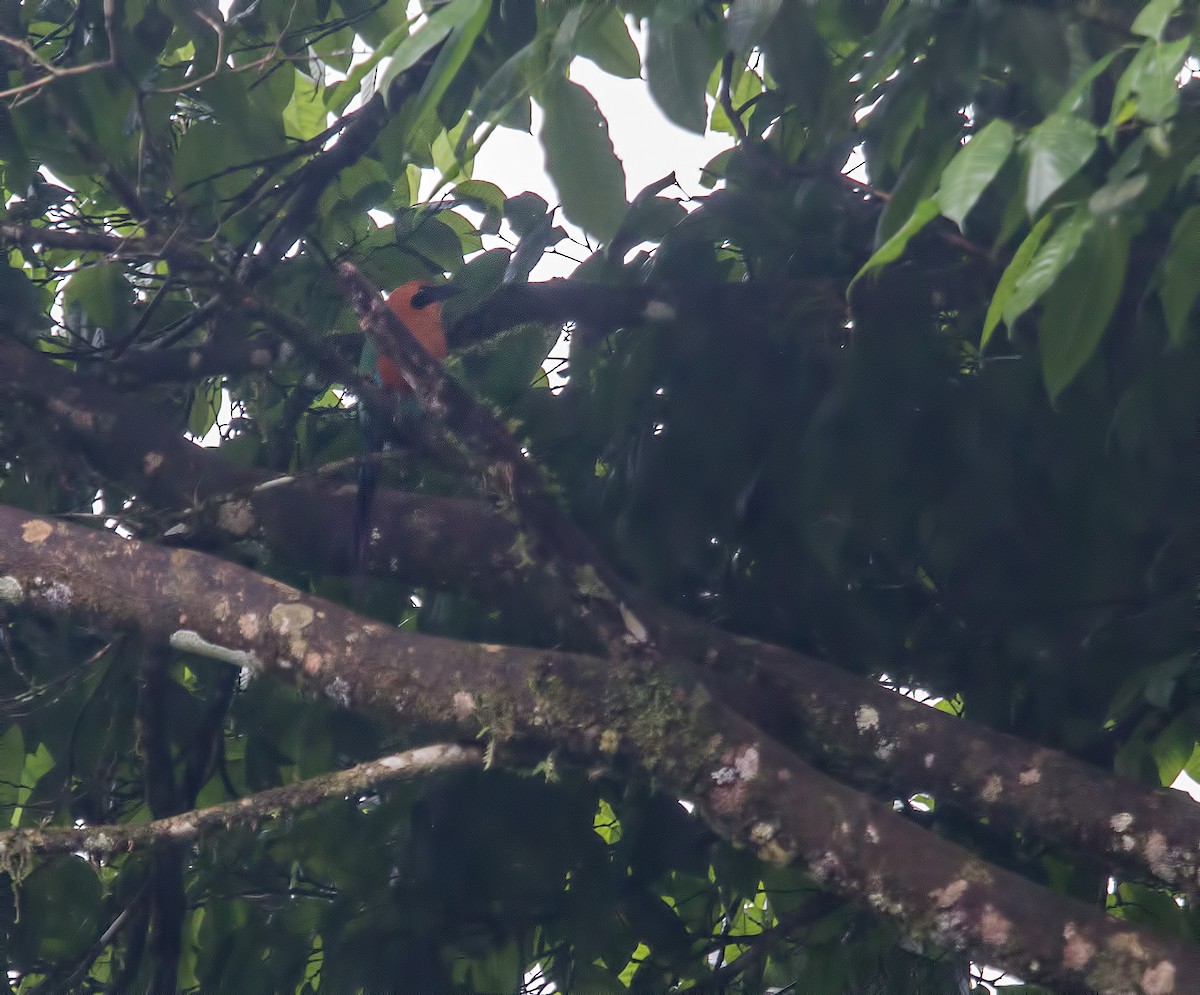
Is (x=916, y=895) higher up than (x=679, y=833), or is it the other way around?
(x=679, y=833)

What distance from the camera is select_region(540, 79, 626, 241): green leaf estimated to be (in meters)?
1.57

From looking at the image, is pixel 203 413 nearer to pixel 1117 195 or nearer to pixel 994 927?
pixel 994 927

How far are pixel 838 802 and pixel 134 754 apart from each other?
193 centimetres

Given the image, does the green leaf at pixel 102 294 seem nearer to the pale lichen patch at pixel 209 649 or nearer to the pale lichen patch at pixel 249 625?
the pale lichen patch at pixel 209 649

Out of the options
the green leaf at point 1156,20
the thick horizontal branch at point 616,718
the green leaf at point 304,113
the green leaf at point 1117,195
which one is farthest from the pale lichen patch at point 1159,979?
the green leaf at point 304,113

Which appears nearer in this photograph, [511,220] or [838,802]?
[838,802]

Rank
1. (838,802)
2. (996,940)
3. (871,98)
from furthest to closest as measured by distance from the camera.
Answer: (871,98) < (838,802) < (996,940)

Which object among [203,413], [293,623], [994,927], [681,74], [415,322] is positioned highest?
[415,322]

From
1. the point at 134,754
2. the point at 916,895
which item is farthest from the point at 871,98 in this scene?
the point at 134,754

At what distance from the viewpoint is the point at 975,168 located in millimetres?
1117

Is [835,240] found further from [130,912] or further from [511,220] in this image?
[130,912]

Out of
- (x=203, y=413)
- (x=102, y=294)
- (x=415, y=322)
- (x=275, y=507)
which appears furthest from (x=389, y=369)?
(x=275, y=507)

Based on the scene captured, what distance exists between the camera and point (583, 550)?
190 cm

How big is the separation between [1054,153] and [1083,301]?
242mm
